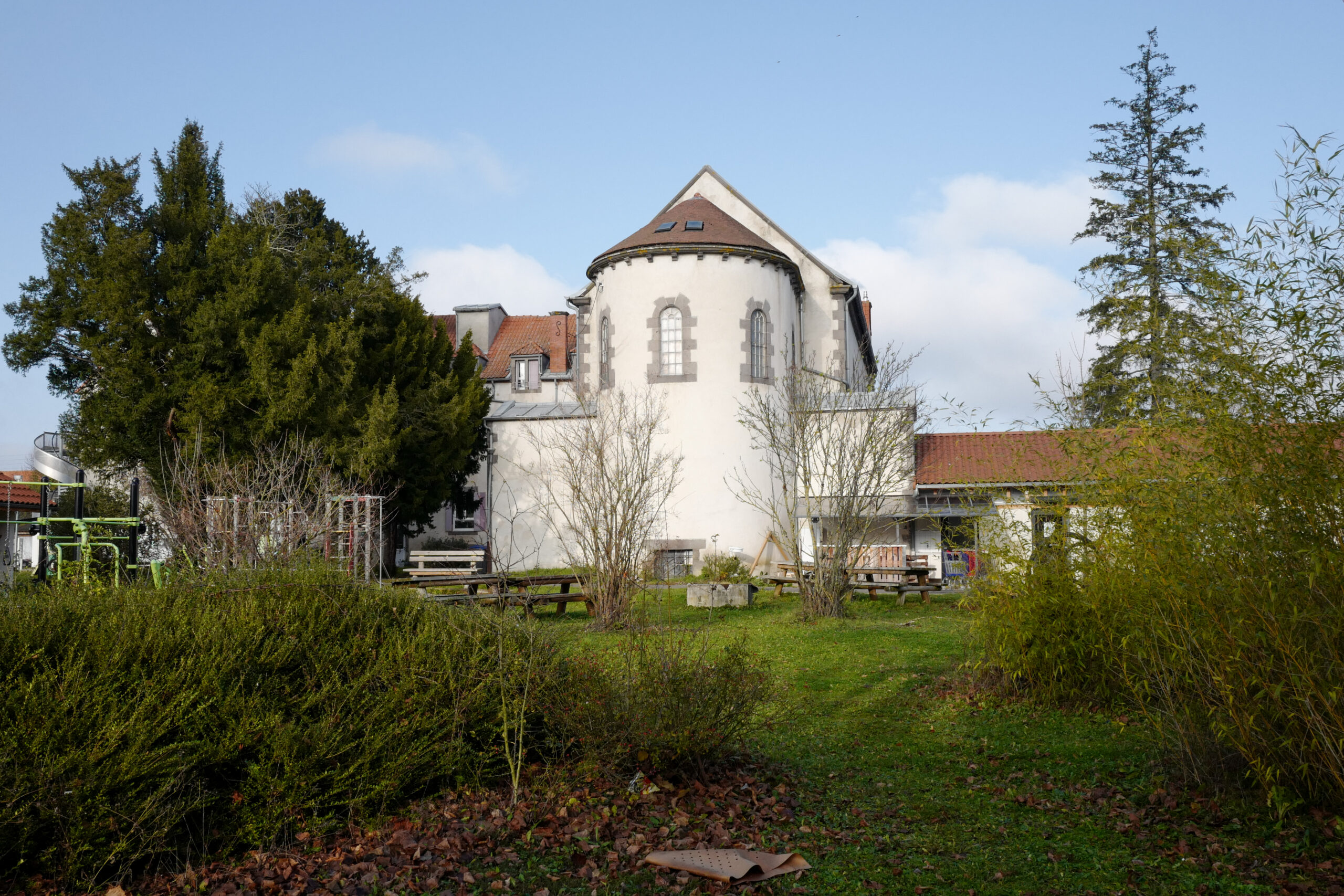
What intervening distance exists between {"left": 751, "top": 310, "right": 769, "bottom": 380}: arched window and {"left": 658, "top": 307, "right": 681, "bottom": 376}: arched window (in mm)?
1982

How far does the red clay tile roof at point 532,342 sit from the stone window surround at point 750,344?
40.7ft

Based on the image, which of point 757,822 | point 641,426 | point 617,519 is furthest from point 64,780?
point 641,426

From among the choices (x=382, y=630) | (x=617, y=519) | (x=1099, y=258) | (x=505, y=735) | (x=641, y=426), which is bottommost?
(x=505, y=735)

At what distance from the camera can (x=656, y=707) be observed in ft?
20.5

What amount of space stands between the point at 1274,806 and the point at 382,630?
5543mm

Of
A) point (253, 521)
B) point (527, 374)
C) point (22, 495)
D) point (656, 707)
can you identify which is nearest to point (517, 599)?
point (656, 707)

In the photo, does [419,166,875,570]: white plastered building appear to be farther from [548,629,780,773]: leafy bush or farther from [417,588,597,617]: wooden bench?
[548,629,780,773]: leafy bush

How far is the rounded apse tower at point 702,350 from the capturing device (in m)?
26.4

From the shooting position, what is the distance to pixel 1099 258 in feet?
107

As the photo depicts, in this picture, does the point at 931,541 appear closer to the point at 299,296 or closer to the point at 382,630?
the point at 299,296

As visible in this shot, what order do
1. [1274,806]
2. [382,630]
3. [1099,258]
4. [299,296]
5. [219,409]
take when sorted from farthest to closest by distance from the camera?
[1099,258]
[299,296]
[219,409]
[382,630]
[1274,806]

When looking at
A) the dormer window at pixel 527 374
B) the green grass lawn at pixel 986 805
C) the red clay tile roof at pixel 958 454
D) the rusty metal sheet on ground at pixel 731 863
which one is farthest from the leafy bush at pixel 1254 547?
the dormer window at pixel 527 374

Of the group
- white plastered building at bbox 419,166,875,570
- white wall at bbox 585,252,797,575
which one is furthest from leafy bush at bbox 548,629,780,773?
white wall at bbox 585,252,797,575

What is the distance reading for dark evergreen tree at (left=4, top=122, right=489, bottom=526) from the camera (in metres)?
21.1
